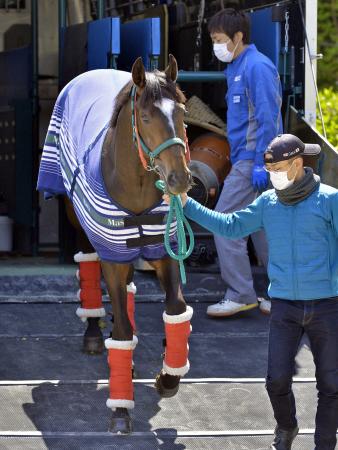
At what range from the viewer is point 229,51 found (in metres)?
7.11

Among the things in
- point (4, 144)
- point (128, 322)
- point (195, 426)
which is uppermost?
point (4, 144)

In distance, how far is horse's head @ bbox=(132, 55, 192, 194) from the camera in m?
4.73

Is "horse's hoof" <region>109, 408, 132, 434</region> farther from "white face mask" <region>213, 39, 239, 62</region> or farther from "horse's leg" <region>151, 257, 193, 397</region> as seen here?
"white face mask" <region>213, 39, 239, 62</region>

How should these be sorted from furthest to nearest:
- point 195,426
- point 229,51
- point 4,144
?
point 4,144 < point 229,51 < point 195,426

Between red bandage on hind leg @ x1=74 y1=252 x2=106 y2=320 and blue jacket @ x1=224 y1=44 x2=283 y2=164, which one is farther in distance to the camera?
blue jacket @ x1=224 y1=44 x2=283 y2=164

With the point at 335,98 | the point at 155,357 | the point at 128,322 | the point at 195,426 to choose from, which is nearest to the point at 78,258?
the point at 155,357

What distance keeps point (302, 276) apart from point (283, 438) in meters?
0.77

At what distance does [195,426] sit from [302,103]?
10.4ft

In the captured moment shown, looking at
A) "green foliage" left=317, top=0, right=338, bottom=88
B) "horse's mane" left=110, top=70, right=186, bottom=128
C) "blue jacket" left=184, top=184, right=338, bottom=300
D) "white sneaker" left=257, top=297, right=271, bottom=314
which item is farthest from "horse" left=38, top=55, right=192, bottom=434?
"green foliage" left=317, top=0, right=338, bottom=88

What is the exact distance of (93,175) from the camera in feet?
17.9

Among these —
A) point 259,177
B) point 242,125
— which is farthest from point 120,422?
point 242,125

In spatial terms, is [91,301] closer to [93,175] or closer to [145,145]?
[93,175]

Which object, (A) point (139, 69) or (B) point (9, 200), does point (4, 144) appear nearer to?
(B) point (9, 200)

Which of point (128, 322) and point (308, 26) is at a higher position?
point (308, 26)
